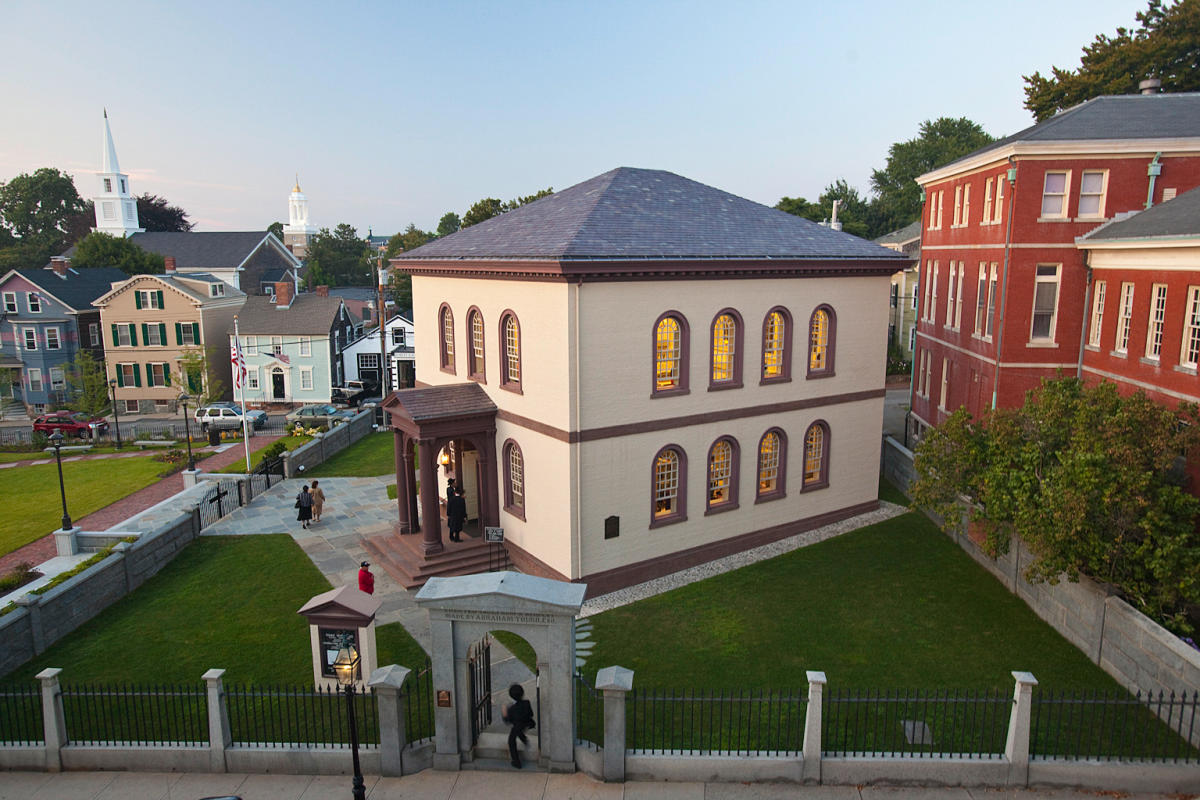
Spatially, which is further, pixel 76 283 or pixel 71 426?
pixel 76 283

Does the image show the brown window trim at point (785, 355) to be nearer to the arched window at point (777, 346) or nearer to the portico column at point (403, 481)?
the arched window at point (777, 346)

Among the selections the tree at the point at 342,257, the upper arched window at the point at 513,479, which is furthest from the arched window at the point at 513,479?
the tree at the point at 342,257

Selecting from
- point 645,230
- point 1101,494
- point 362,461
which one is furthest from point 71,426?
point 1101,494

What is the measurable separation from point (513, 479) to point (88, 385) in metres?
39.6

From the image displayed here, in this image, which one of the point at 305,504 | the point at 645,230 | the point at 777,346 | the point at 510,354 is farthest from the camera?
the point at 305,504

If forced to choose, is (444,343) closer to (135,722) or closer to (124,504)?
(135,722)

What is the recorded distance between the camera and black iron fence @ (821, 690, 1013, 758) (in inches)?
484

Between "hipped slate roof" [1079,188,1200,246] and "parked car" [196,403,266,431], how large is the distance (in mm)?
41324

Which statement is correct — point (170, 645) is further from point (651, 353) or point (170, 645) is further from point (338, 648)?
point (651, 353)

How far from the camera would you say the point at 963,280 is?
29.4 meters

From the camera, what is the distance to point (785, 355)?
2206 centimetres

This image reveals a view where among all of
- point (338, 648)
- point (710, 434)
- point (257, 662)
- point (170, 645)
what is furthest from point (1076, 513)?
point (170, 645)

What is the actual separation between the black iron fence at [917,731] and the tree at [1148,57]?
4347cm

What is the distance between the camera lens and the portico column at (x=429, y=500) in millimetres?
20344
